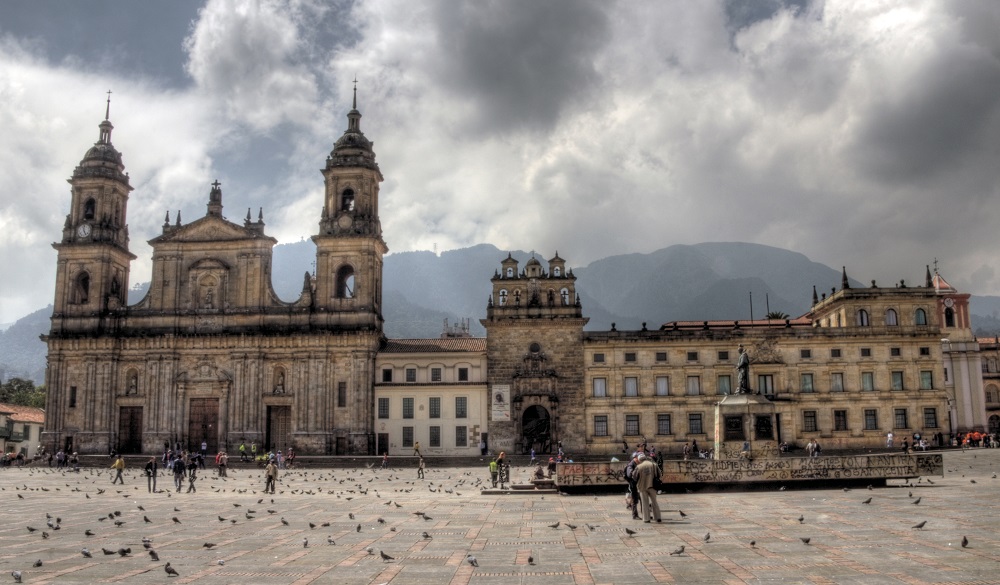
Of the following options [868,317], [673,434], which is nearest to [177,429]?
[673,434]

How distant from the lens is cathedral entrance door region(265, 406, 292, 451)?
5828 centimetres

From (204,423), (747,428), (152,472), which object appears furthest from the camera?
(204,423)

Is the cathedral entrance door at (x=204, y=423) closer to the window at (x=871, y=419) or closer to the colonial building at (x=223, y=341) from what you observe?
the colonial building at (x=223, y=341)

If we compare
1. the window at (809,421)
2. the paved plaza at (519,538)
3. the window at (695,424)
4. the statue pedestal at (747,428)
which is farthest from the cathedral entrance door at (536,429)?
the paved plaza at (519,538)

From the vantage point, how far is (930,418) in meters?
56.2

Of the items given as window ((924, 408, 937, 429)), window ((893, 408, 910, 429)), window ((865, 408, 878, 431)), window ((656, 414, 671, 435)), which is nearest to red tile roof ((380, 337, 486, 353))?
window ((656, 414, 671, 435))

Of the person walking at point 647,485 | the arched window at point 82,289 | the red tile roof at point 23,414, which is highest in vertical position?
the arched window at point 82,289

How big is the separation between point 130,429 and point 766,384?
144 ft

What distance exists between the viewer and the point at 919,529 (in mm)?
16391

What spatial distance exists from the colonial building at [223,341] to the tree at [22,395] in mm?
38449

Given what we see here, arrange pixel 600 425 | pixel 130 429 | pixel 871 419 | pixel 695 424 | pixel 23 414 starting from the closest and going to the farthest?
pixel 695 424
pixel 871 419
pixel 600 425
pixel 130 429
pixel 23 414

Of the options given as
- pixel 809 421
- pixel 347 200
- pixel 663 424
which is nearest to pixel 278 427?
pixel 347 200

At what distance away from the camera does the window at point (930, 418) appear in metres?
56.1

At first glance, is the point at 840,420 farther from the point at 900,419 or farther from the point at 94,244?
the point at 94,244
